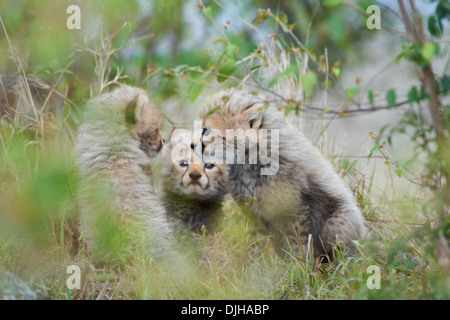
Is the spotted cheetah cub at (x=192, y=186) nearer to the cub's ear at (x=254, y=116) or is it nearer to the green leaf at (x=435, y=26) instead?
the cub's ear at (x=254, y=116)

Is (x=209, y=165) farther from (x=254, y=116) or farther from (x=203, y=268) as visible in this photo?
(x=203, y=268)

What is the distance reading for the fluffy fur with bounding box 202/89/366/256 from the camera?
2.93m

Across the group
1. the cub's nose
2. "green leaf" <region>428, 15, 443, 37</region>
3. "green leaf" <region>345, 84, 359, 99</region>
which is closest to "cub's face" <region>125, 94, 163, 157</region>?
the cub's nose

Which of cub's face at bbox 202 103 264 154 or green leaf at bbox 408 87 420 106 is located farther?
cub's face at bbox 202 103 264 154

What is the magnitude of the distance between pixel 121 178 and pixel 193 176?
508 mm

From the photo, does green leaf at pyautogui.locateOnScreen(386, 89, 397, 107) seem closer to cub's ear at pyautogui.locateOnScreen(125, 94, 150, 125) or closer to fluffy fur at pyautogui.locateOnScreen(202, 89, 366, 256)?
fluffy fur at pyautogui.locateOnScreen(202, 89, 366, 256)

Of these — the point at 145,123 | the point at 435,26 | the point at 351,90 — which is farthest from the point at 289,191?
the point at 435,26

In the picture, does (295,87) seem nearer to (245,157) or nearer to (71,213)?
(245,157)

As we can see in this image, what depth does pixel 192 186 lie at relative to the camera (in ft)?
10.1

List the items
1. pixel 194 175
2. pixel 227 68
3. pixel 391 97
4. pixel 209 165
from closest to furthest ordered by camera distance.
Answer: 1. pixel 391 97
2. pixel 227 68
3. pixel 194 175
4. pixel 209 165

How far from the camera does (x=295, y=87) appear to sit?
4.16 meters

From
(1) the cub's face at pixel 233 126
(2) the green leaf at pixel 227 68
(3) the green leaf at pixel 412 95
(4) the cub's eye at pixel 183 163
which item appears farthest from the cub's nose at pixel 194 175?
(3) the green leaf at pixel 412 95

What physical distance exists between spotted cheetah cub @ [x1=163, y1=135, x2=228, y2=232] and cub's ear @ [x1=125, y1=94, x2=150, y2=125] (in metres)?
0.34
